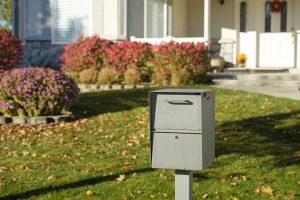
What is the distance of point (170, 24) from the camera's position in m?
20.0

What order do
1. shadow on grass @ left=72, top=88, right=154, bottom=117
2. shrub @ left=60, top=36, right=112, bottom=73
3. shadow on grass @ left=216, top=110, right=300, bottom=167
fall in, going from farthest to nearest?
1. shrub @ left=60, top=36, right=112, bottom=73
2. shadow on grass @ left=72, top=88, right=154, bottom=117
3. shadow on grass @ left=216, top=110, right=300, bottom=167

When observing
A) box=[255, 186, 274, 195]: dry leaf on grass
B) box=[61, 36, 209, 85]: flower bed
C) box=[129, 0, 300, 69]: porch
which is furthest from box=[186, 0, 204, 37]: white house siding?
box=[255, 186, 274, 195]: dry leaf on grass

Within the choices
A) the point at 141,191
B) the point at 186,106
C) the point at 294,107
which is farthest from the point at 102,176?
the point at 294,107

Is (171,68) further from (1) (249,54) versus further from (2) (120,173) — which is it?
(2) (120,173)

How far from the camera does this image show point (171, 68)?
52.5ft

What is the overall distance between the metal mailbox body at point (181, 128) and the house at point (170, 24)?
13905mm

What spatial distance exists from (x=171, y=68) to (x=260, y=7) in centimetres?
519

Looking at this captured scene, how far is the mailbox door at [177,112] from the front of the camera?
4371 mm

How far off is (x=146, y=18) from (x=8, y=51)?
6.44 metres

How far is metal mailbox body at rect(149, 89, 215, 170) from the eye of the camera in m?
4.38

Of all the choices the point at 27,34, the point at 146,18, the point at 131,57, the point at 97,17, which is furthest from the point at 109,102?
the point at 27,34

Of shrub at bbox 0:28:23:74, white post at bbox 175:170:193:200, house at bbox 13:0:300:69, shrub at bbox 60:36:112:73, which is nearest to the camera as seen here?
white post at bbox 175:170:193:200

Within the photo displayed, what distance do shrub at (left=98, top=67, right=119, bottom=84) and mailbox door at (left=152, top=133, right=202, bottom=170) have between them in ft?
38.6

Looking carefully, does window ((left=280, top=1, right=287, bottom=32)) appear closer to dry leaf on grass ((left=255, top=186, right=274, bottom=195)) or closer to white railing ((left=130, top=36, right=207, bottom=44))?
white railing ((left=130, top=36, right=207, bottom=44))
